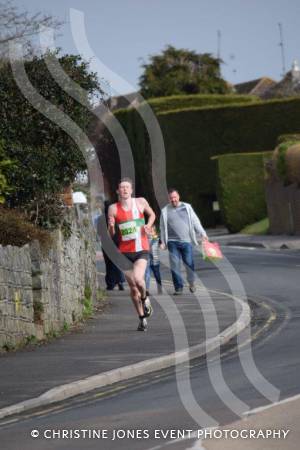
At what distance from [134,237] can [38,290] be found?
146 cm

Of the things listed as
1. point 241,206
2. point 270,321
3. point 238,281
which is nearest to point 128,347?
point 270,321

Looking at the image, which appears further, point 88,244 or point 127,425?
point 88,244

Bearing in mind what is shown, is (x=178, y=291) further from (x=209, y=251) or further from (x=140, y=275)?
(x=140, y=275)

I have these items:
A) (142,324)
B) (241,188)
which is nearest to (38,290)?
(142,324)

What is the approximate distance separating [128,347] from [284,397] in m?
5.06

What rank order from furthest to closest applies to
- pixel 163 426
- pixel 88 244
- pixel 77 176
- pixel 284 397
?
1. pixel 88 244
2. pixel 77 176
3. pixel 284 397
4. pixel 163 426

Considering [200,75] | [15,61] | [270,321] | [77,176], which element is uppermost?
[200,75]

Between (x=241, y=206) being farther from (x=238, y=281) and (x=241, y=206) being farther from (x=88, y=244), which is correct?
(x=88, y=244)

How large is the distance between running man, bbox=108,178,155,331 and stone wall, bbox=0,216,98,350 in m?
0.99

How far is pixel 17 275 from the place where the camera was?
15.8 meters

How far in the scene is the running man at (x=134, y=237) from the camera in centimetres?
1688

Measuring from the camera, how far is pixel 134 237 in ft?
55.6

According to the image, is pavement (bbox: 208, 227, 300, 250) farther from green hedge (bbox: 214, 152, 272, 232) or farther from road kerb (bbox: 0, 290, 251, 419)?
road kerb (bbox: 0, 290, 251, 419)

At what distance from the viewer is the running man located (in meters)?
16.9
